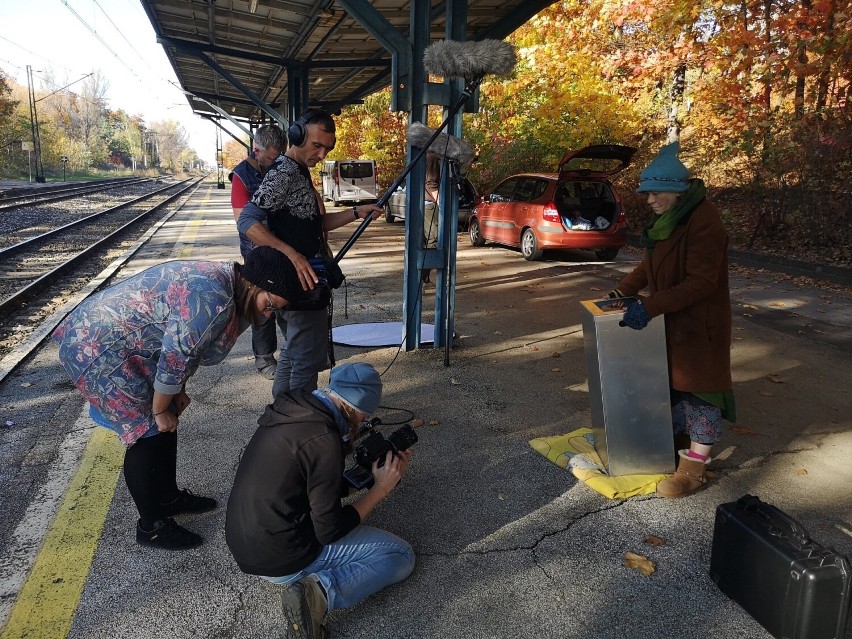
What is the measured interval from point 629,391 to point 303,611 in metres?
1.99

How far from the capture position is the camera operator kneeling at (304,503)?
219 cm

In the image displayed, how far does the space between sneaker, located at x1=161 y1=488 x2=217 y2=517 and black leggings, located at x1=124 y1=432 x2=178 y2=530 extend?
10cm

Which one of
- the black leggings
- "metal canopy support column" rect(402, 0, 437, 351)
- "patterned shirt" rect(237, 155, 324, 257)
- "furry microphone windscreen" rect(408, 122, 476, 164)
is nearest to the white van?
"metal canopy support column" rect(402, 0, 437, 351)

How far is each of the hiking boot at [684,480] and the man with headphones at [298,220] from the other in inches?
80.6

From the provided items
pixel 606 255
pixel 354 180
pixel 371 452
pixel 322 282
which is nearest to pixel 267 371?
pixel 322 282

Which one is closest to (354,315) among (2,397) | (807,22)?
(2,397)

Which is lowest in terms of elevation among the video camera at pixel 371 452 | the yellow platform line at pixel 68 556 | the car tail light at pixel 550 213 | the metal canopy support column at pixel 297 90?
the yellow platform line at pixel 68 556

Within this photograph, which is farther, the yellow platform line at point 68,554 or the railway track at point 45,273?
the railway track at point 45,273

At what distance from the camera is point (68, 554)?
2834 millimetres

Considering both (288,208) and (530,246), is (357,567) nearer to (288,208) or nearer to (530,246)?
(288,208)

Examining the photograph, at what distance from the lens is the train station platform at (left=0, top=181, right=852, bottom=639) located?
97.6 inches

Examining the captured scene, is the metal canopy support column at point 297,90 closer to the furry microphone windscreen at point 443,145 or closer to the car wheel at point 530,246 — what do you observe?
the car wheel at point 530,246

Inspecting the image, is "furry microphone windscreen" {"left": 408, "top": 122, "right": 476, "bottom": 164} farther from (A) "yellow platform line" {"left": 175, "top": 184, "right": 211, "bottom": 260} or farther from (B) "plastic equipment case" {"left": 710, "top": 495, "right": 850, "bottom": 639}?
(A) "yellow platform line" {"left": 175, "top": 184, "right": 211, "bottom": 260}

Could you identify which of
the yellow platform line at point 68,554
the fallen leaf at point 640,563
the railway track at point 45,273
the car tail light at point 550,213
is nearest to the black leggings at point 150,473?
the yellow platform line at point 68,554
